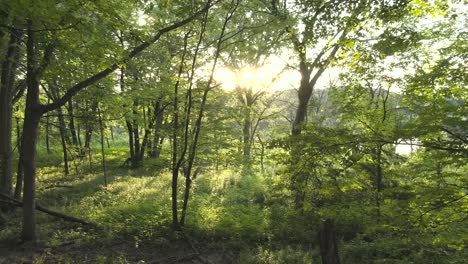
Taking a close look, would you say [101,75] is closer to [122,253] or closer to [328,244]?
[122,253]

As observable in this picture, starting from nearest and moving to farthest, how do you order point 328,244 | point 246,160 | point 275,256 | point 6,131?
point 328,244 < point 275,256 < point 6,131 < point 246,160

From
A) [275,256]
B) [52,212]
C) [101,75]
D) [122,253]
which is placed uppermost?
[101,75]

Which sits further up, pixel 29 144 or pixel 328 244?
pixel 29 144

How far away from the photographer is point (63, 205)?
11.7 meters

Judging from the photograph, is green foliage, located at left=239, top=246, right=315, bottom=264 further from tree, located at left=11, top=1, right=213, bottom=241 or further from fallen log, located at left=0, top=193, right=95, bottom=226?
tree, located at left=11, top=1, right=213, bottom=241

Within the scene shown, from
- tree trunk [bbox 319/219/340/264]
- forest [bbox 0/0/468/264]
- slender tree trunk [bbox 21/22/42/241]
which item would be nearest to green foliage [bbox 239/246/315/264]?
forest [bbox 0/0/468/264]

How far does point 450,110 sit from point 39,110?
8883 millimetres

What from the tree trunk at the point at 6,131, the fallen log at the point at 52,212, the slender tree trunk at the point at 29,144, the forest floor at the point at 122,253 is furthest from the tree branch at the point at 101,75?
the fallen log at the point at 52,212

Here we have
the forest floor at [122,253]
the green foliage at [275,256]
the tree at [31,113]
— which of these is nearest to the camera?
the forest floor at [122,253]

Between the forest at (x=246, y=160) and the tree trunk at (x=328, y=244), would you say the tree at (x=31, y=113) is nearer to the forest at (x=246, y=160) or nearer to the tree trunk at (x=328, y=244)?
the forest at (x=246, y=160)

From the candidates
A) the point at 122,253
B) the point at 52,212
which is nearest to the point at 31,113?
the point at 52,212

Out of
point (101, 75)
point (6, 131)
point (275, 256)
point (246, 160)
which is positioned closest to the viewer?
point (101, 75)

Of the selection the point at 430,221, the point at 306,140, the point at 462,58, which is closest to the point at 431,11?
the point at 462,58

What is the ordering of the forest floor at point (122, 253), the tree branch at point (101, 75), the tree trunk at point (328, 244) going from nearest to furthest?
the tree trunk at point (328, 244), the forest floor at point (122, 253), the tree branch at point (101, 75)
